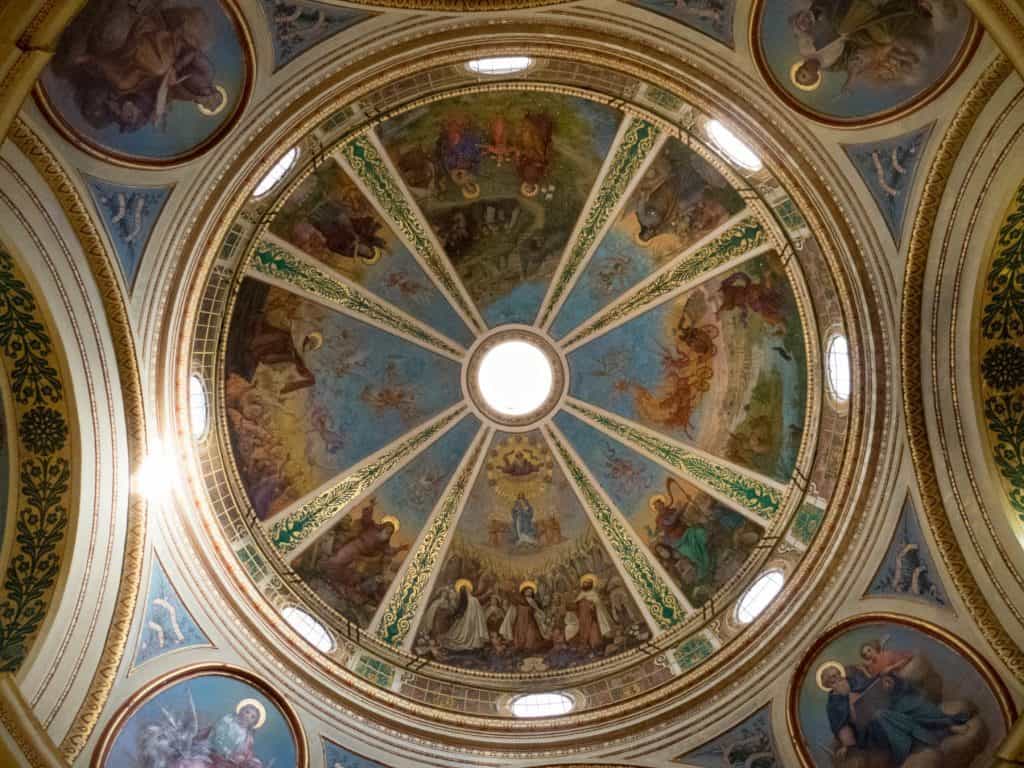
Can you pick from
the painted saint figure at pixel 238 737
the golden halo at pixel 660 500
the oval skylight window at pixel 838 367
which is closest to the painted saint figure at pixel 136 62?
the painted saint figure at pixel 238 737

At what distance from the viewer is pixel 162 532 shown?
583 inches

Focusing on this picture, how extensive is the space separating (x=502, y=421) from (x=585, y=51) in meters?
8.19

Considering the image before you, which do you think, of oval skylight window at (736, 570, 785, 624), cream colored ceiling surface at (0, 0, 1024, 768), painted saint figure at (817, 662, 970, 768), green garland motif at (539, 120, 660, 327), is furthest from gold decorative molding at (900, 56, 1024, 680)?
green garland motif at (539, 120, 660, 327)

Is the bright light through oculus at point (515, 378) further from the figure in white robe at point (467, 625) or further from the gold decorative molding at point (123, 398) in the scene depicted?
the gold decorative molding at point (123, 398)

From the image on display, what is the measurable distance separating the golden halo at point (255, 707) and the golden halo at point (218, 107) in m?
7.66

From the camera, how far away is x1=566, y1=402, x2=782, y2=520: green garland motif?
60.1 feet

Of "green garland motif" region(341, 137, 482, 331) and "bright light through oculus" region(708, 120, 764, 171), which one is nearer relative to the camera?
"bright light through oculus" region(708, 120, 764, 171)

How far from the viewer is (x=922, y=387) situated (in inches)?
576

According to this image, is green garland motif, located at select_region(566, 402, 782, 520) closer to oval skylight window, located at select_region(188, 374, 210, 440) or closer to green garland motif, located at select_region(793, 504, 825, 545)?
green garland motif, located at select_region(793, 504, 825, 545)

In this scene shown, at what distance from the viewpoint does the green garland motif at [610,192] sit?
58.7ft

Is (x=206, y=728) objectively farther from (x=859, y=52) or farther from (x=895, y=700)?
(x=859, y=52)

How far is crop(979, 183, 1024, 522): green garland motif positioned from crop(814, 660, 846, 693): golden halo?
10.3 ft

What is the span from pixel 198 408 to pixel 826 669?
965 cm

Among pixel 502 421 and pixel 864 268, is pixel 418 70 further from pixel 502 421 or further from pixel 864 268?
pixel 502 421
